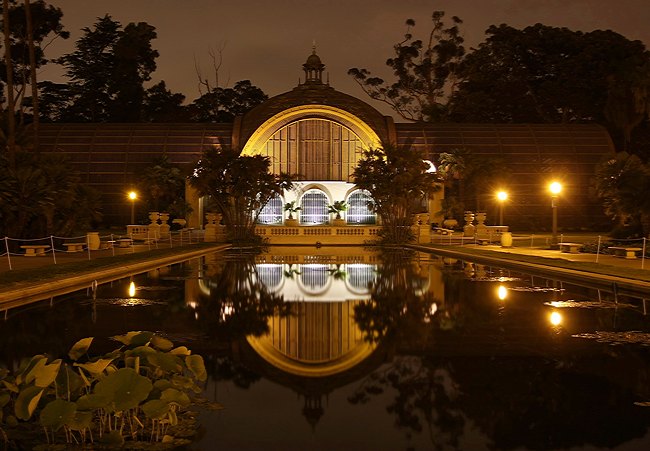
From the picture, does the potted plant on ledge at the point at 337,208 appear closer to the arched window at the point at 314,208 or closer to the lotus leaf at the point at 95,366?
the arched window at the point at 314,208

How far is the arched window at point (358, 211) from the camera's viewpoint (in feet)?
194

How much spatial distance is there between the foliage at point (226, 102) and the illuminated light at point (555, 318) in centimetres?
7316

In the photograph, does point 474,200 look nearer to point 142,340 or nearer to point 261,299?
point 261,299

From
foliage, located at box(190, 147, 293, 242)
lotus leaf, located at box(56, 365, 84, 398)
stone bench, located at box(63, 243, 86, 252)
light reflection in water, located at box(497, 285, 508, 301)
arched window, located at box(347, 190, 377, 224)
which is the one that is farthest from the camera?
arched window, located at box(347, 190, 377, 224)

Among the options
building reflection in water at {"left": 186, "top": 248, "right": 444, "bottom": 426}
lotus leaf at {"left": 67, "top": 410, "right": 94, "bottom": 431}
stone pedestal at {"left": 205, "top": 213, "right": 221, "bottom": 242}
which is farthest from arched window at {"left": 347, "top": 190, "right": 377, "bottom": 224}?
lotus leaf at {"left": 67, "top": 410, "right": 94, "bottom": 431}

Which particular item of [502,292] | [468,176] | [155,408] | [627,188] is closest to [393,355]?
[155,408]

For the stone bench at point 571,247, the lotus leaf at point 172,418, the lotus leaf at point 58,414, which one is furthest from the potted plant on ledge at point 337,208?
the lotus leaf at point 58,414

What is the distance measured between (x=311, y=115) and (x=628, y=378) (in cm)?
5197

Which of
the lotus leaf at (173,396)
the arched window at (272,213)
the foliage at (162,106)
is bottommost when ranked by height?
the lotus leaf at (173,396)

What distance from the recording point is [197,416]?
7641 millimetres

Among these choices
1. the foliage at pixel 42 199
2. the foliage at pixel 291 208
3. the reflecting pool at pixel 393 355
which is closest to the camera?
the reflecting pool at pixel 393 355

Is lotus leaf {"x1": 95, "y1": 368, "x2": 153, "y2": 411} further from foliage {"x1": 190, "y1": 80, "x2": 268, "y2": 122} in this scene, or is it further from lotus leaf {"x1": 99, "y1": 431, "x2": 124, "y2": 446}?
foliage {"x1": 190, "y1": 80, "x2": 268, "y2": 122}

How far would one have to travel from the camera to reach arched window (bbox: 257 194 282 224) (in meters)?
58.9

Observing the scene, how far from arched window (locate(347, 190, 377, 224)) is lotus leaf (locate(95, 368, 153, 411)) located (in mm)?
52567
